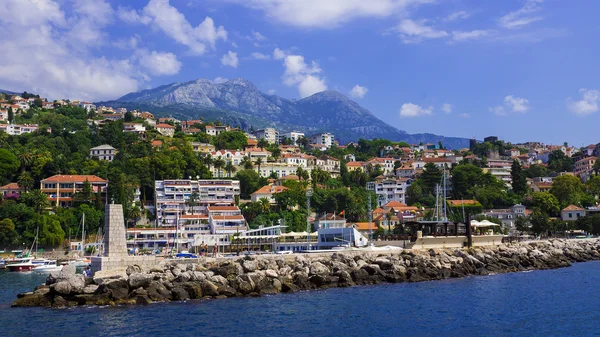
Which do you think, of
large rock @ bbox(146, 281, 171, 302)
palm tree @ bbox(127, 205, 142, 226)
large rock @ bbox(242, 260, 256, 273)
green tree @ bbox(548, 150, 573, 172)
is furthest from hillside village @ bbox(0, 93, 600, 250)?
large rock @ bbox(146, 281, 171, 302)

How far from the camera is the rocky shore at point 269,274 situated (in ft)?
114

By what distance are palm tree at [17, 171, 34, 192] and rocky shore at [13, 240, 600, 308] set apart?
50.9 meters

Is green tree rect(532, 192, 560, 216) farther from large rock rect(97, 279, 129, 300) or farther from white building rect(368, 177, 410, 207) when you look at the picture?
large rock rect(97, 279, 129, 300)

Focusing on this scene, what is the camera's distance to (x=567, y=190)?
9812 cm

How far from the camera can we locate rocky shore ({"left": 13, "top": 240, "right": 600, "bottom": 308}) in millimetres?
34625

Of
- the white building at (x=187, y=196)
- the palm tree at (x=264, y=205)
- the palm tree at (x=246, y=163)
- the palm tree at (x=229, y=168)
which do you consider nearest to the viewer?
the palm tree at (x=264, y=205)

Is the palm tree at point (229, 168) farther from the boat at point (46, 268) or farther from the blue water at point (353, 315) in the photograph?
the blue water at point (353, 315)

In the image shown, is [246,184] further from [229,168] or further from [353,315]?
[353,315]

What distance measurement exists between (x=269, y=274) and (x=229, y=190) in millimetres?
56397

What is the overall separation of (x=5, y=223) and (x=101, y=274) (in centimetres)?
4260

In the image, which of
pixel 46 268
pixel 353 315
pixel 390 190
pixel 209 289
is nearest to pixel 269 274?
pixel 209 289

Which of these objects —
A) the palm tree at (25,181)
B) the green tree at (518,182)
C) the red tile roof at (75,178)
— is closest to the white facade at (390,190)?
the green tree at (518,182)

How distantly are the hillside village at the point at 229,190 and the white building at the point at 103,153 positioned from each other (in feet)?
0.69

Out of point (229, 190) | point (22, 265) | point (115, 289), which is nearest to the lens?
point (115, 289)
